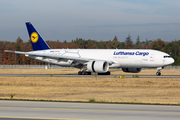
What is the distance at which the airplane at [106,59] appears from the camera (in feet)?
143

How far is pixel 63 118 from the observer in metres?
12.2

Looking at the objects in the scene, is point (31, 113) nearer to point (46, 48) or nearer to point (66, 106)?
point (66, 106)

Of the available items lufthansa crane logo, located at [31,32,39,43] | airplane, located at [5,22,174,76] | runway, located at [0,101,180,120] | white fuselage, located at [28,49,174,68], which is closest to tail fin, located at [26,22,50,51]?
lufthansa crane logo, located at [31,32,39,43]

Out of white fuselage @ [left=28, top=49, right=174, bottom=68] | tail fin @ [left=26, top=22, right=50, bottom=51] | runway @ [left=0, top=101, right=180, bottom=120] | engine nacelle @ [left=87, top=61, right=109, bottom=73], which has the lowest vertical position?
runway @ [left=0, top=101, right=180, bottom=120]

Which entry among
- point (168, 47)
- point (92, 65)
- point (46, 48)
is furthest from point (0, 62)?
point (92, 65)

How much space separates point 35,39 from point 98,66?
15139 mm

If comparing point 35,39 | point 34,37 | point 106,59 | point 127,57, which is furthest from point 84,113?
point 34,37

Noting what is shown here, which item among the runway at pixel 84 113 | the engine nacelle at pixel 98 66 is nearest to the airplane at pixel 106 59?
the engine nacelle at pixel 98 66

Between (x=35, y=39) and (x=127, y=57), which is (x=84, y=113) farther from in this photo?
(x=35, y=39)

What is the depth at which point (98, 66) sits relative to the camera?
43562 millimetres

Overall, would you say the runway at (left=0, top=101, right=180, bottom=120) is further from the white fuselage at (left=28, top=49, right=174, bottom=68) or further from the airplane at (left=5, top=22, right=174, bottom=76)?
the white fuselage at (left=28, top=49, right=174, bottom=68)

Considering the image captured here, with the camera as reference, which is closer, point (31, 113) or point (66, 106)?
point (31, 113)

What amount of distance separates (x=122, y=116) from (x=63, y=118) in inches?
97.8

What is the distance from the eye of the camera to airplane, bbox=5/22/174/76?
43531mm
